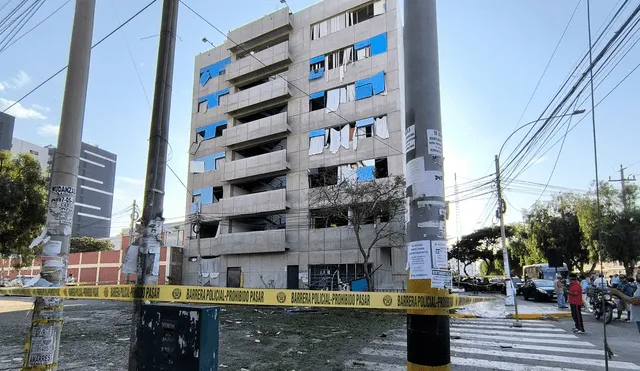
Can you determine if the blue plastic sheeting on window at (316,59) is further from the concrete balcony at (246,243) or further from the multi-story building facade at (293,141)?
the concrete balcony at (246,243)

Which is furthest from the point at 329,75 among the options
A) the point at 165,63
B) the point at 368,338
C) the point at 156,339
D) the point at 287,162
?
the point at 156,339

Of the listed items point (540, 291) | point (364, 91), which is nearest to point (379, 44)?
point (364, 91)

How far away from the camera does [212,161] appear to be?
36.2m

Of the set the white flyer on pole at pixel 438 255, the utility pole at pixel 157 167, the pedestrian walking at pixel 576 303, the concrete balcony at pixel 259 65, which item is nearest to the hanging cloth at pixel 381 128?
the concrete balcony at pixel 259 65

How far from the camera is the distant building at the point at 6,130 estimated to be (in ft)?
252

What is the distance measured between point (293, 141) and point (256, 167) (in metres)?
3.80

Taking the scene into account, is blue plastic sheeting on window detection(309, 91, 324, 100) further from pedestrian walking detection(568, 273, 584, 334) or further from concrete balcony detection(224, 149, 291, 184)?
pedestrian walking detection(568, 273, 584, 334)

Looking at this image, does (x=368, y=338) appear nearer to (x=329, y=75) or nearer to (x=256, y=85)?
(x=329, y=75)

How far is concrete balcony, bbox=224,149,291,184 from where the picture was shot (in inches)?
1230

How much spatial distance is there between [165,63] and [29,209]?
1665 cm

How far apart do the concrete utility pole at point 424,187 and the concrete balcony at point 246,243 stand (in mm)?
27463

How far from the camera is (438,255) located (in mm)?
2787

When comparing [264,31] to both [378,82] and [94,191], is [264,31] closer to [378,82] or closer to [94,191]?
[378,82]

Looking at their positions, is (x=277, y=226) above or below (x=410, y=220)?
above
